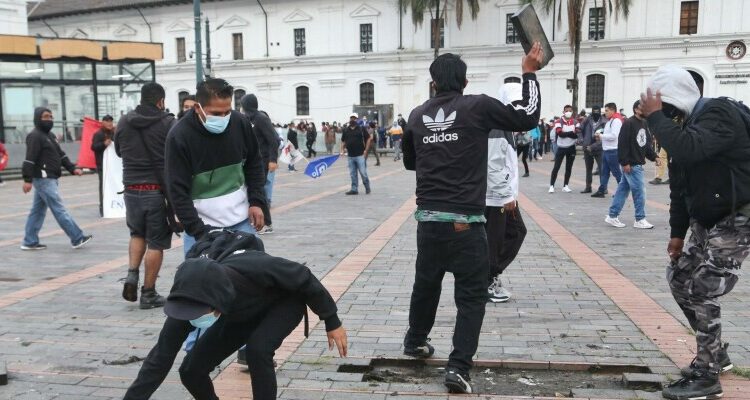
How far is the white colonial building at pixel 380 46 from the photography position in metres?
37.4

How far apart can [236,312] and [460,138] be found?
1577 millimetres

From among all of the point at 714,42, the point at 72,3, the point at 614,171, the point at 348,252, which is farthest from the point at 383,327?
the point at 72,3

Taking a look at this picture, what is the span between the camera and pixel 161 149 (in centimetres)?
532

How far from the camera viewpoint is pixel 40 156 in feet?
26.0

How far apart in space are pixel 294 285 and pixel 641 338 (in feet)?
9.08

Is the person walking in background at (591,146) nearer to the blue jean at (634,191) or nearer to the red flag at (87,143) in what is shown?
the blue jean at (634,191)

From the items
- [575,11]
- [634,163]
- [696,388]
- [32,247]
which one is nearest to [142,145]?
[32,247]

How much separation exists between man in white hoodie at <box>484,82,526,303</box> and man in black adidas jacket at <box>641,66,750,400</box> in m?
1.46

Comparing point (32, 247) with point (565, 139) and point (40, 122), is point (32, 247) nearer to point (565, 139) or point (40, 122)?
point (40, 122)

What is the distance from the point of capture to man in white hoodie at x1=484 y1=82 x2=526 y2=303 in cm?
488

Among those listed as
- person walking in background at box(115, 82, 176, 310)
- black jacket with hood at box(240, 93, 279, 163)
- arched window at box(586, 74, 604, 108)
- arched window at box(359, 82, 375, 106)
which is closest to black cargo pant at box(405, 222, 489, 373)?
person walking in background at box(115, 82, 176, 310)

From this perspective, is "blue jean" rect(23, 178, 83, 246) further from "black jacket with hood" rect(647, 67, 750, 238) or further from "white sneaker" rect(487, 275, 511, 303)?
"black jacket with hood" rect(647, 67, 750, 238)

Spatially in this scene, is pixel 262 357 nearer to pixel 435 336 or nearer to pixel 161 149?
pixel 435 336

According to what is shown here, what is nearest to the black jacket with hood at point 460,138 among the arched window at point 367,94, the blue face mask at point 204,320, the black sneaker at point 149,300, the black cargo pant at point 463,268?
the black cargo pant at point 463,268
